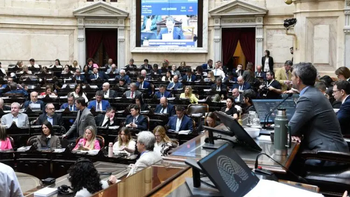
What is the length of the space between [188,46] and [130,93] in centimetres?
Answer: 783

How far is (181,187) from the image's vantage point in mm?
2375

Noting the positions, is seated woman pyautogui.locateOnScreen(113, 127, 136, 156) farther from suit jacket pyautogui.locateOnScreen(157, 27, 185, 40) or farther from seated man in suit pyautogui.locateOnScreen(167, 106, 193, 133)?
suit jacket pyautogui.locateOnScreen(157, 27, 185, 40)

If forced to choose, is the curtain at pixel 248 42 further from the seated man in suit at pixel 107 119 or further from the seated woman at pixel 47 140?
→ the seated woman at pixel 47 140

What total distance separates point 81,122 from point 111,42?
13228 mm

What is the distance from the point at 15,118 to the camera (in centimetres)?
1030

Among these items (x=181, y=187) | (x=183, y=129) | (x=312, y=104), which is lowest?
(x=183, y=129)

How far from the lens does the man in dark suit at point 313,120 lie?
3906mm

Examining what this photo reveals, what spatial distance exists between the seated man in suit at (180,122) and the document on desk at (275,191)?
282 inches

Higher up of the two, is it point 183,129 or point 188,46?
point 188,46

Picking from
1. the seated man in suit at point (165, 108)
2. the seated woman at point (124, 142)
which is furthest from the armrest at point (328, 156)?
the seated man in suit at point (165, 108)

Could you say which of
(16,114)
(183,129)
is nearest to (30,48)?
(16,114)

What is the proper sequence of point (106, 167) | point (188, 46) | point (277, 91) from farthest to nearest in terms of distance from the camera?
1. point (188, 46)
2. point (277, 91)
3. point (106, 167)

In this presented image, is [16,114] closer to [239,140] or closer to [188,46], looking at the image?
[239,140]

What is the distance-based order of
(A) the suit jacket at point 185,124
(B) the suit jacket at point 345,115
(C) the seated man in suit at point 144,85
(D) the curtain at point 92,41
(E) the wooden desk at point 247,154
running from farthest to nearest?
(D) the curtain at point 92,41, (C) the seated man in suit at point 144,85, (A) the suit jacket at point 185,124, (B) the suit jacket at point 345,115, (E) the wooden desk at point 247,154
